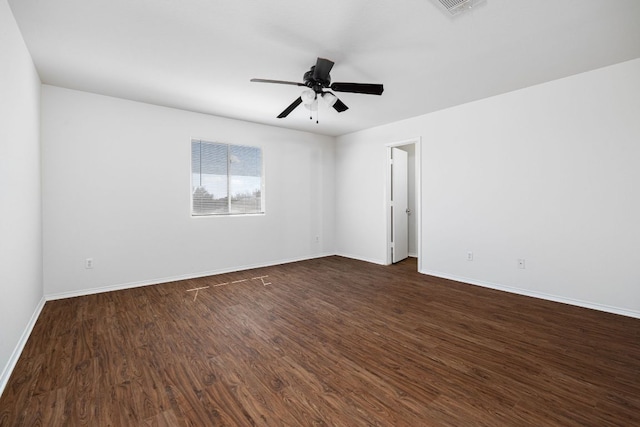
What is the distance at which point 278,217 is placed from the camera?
18.2 ft

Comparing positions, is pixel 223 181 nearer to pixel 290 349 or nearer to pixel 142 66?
pixel 142 66

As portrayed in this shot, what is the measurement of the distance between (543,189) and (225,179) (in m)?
4.70

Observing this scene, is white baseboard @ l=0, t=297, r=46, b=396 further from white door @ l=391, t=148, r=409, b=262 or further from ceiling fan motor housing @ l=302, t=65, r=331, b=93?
white door @ l=391, t=148, r=409, b=262

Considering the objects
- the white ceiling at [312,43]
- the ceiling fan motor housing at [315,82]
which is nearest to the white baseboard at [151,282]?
the white ceiling at [312,43]

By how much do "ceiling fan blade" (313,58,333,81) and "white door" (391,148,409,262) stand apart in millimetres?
3024

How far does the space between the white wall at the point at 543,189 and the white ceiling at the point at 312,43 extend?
0.40 m

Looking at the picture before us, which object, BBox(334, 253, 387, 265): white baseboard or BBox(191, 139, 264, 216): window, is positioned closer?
BBox(191, 139, 264, 216): window

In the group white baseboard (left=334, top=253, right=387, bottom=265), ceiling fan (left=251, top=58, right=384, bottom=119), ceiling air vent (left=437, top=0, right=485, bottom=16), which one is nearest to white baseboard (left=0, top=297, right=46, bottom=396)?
ceiling fan (left=251, top=58, right=384, bottom=119)

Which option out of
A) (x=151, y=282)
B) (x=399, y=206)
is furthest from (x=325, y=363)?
(x=399, y=206)

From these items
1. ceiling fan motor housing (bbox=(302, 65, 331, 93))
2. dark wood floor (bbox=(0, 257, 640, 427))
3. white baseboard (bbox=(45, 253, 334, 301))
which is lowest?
dark wood floor (bbox=(0, 257, 640, 427))

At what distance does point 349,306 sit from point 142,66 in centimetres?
352

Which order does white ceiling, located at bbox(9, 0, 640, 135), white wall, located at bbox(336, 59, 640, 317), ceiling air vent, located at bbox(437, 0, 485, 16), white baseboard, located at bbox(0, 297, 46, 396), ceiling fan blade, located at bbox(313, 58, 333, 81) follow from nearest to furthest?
white baseboard, located at bbox(0, 297, 46, 396) → ceiling air vent, located at bbox(437, 0, 485, 16) → white ceiling, located at bbox(9, 0, 640, 135) → ceiling fan blade, located at bbox(313, 58, 333, 81) → white wall, located at bbox(336, 59, 640, 317)

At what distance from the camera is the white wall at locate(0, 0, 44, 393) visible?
75.7 inches

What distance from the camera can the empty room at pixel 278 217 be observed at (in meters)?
1.88
